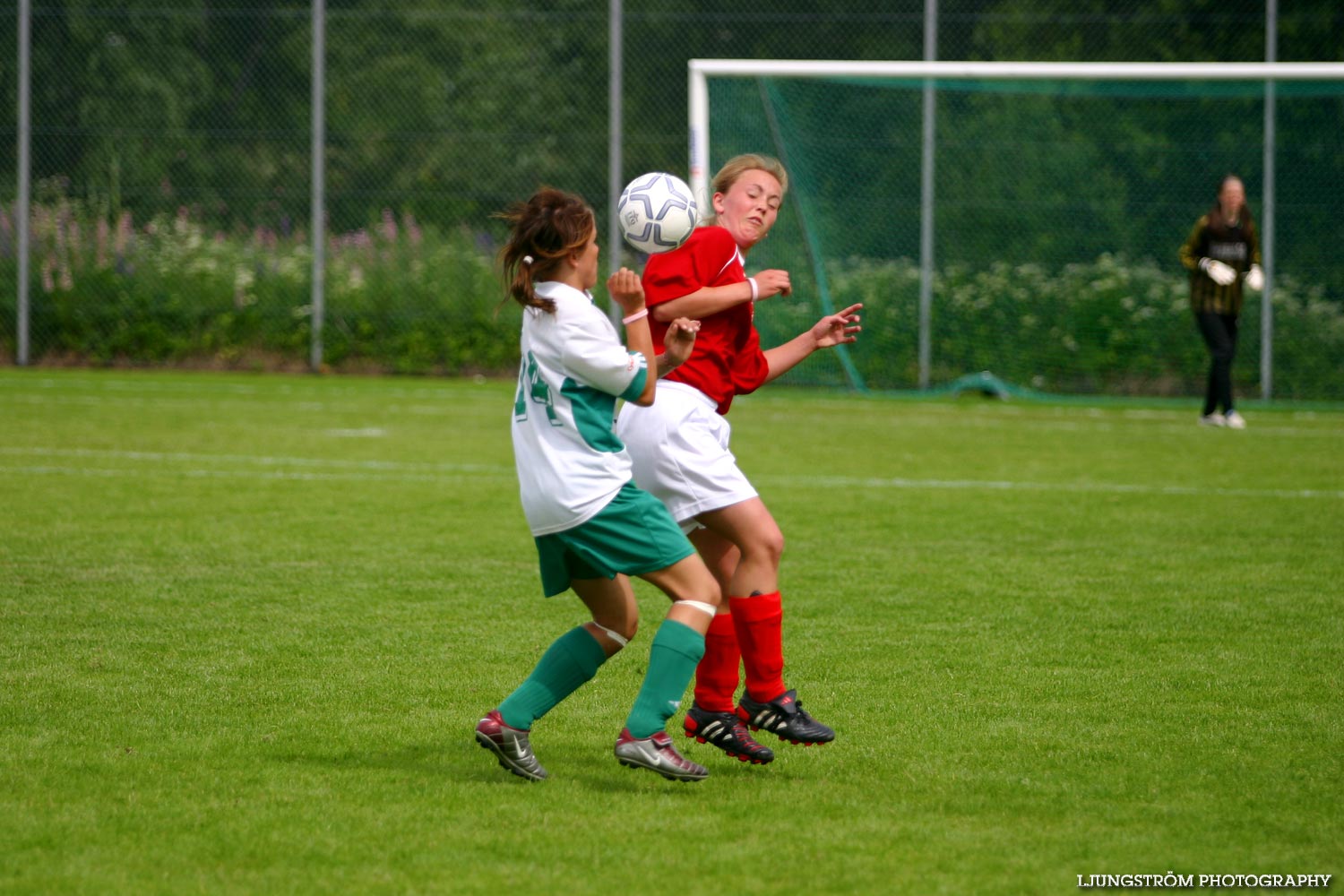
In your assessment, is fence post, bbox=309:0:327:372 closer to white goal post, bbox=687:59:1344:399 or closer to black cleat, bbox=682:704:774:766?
white goal post, bbox=687:59:1344:399

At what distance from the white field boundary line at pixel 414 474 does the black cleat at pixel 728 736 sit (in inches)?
225

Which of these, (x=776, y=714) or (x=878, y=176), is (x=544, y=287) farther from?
(x=878, y=176)

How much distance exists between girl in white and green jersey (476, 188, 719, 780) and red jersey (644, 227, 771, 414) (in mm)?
381

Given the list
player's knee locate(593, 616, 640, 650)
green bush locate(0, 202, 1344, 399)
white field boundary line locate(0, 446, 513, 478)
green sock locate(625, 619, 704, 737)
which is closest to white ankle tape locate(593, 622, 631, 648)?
player's knee locate(593, 616, 640, 650)

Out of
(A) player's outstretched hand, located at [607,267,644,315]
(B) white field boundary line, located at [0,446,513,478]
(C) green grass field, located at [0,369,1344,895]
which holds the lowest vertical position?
(C) green grass field, located at [0,369,1344,895]

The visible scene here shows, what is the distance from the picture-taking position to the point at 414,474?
34.6 ft

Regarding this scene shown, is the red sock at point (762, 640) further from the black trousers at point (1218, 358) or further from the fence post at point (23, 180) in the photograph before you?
the fence post at point (23, 180)

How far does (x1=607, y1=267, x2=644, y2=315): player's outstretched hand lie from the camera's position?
3.99 m

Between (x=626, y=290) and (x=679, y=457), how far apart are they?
1.96 feet

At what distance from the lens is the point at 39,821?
3.71 m

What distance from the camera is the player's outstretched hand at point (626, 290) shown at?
3988 mm

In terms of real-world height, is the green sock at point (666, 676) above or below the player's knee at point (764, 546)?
below

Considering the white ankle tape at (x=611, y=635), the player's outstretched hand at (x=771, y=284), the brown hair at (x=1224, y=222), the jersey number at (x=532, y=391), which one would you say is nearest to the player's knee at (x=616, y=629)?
the white ankle tape at (x=611, y=635)

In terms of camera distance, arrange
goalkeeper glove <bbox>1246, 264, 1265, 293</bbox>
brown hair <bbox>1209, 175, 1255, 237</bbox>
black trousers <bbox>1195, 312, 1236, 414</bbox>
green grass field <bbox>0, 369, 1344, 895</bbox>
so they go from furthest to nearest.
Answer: goalkeeper glove <bbox>1246, 264, 1265, 293</bbox> < brown hair <bbox>1209, 175, 1255, 237</bbox> < black trousers <bbox>1195, 312, 1236, 414</bbox> < green grass field <bbox>0, 369, 1344, 895</bbox>
